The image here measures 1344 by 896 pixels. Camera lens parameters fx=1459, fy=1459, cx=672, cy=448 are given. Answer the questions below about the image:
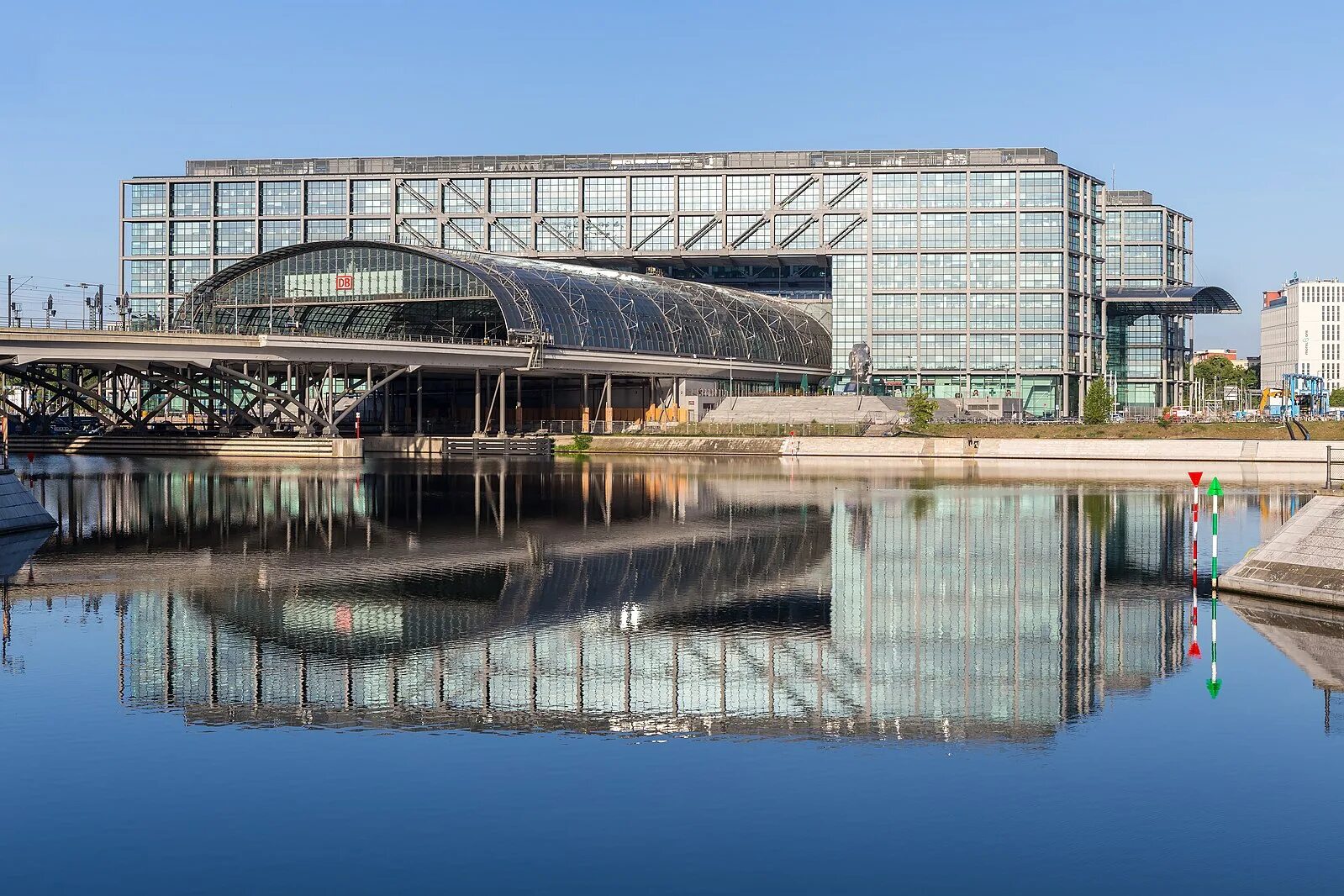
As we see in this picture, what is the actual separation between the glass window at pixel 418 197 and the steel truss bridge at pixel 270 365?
1649 inches

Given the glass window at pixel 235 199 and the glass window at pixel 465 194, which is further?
the glass window at pixel 235 199

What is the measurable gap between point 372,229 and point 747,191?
4911 centimetres

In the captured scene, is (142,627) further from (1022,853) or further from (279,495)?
(279,495)

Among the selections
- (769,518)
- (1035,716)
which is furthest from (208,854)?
(769,518)

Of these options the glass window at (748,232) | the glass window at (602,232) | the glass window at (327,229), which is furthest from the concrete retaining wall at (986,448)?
the glass window at (327,229)

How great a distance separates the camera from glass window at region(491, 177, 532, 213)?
18712cm

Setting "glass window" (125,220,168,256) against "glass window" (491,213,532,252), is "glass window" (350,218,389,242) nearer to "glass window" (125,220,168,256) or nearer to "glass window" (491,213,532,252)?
"glass window" (491,213,532,252)

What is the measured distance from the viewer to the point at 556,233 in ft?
614

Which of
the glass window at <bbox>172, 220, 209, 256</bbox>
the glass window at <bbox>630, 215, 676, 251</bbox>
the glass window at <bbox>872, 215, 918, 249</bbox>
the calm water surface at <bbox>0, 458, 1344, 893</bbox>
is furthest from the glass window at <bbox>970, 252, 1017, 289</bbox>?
the calm water surface at <bbox>0, 458, 1344, 893</bbox>

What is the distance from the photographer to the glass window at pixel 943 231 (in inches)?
6944

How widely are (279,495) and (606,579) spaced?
36.0 metres

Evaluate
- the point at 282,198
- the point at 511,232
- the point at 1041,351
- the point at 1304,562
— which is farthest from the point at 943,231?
the point at 1304,562

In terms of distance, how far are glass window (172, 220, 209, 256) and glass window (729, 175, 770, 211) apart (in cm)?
6928

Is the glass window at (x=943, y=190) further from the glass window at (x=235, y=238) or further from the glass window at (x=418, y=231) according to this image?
the glass window at (x=235, y=238)
